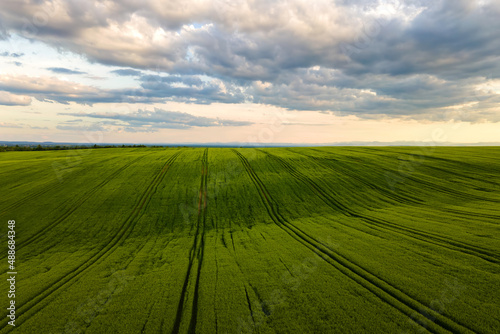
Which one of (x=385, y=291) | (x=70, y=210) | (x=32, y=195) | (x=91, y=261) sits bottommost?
(x=91, y=261)

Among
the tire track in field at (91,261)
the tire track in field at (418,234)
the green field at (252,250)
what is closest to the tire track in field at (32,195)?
the green field at (252,250)

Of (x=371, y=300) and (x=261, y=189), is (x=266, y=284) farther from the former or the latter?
(x=261, y=189)

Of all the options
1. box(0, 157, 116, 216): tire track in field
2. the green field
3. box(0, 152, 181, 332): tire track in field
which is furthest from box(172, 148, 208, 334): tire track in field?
box(0, 157, 116, 216): tire track in field

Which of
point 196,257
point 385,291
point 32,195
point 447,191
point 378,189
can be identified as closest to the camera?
point 385,291

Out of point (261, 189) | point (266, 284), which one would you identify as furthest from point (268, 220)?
point (266, 284)

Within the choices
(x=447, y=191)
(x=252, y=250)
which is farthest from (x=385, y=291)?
Answer: (x=447, y=191)

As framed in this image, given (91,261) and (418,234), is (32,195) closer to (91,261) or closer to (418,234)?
(91,261)

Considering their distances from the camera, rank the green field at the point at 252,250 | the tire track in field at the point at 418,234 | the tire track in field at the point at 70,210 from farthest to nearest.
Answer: the tire track in field at the point at 70,210 < the tire track in field at the point at 418,234 < the green field at the point at 252,250

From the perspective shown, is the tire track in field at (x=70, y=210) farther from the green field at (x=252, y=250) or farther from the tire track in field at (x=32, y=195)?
the tire track in field at (x=32, y=195)
